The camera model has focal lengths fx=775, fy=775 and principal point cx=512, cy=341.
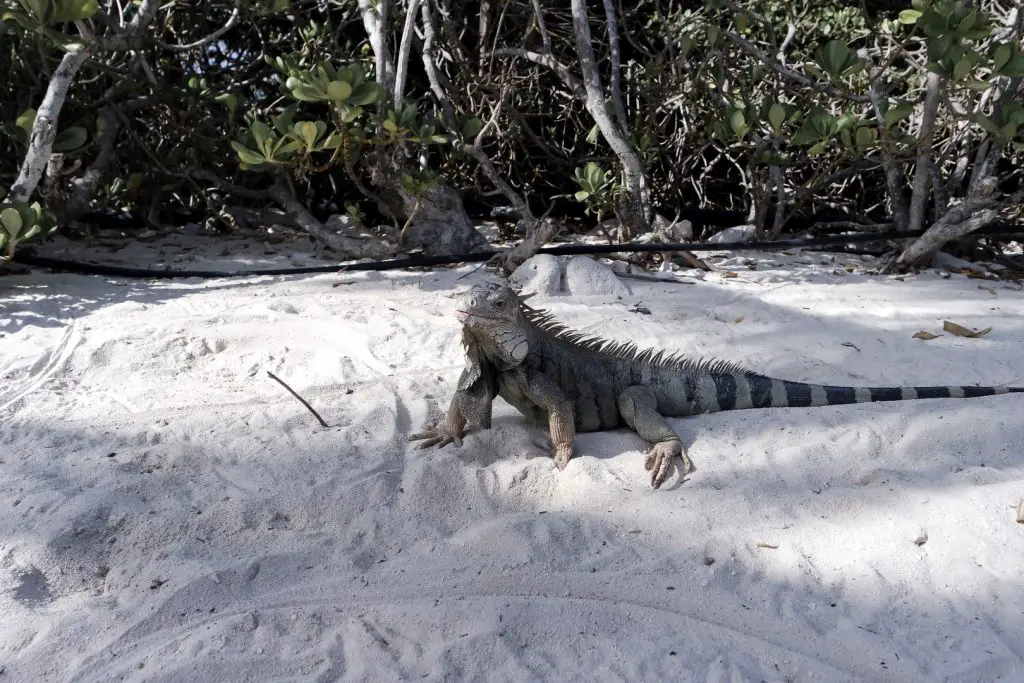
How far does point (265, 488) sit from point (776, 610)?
5.32 feet

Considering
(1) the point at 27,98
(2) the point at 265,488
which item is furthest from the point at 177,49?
(2) the point at 265,488

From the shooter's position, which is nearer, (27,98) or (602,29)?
(27,98)

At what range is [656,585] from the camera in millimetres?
2146

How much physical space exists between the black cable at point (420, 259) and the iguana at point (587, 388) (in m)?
1.84

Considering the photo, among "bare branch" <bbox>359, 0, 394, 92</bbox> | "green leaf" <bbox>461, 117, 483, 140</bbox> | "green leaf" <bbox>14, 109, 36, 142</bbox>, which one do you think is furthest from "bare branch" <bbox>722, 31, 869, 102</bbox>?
"green leaf" <bbox>14, 109, 36, 142</bbox>

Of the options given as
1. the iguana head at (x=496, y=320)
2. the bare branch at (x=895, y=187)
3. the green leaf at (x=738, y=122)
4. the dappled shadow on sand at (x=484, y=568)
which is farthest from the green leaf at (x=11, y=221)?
the bare branch at (x=895, y=187)

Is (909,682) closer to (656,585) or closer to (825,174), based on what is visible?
(656,585)

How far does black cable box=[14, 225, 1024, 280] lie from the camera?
4.93m

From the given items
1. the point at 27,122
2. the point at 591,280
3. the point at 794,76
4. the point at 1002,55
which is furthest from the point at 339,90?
the point at 1002,55

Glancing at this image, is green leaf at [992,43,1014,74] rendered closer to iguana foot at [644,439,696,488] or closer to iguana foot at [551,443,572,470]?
iguana foot at [644,439,696,488]

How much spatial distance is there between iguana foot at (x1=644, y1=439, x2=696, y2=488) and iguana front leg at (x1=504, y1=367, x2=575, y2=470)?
0.95 feet

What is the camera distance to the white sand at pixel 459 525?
191 centimetres

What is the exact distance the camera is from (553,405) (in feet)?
9.20

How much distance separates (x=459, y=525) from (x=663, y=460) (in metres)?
0.75
